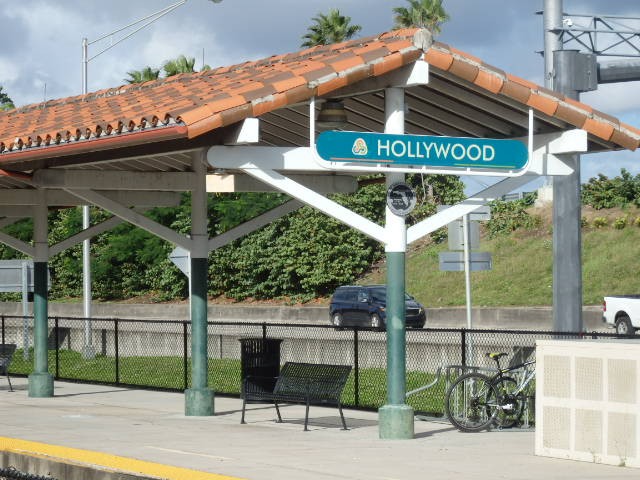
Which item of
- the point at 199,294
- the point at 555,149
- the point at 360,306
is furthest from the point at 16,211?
the point at 360,306

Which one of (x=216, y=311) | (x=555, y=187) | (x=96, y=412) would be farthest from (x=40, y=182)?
(x=216, y=311)

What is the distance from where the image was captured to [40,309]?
20.0m

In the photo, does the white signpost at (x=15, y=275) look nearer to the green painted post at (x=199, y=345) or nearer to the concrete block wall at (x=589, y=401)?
the green painted post at (x=199, y=345)

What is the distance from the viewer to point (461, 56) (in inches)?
540

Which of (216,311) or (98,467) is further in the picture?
(216,311)

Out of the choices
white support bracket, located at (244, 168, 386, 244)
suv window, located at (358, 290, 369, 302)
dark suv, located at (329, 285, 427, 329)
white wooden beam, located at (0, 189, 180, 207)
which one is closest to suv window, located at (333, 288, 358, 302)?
dark suv, located at (329, 285, 427, 329)

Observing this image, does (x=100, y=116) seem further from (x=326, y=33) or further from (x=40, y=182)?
(x=326, y=33)

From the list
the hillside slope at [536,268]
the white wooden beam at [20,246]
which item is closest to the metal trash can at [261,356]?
the white wooden beam at [20,246]

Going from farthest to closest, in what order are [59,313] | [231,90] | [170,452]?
1. [59,313]
2. [231,90]
3. [170,452]

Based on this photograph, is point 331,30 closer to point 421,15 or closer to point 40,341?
point 421,15

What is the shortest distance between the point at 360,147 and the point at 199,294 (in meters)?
3.99

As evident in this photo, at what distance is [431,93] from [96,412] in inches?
253

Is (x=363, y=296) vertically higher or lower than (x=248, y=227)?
lower

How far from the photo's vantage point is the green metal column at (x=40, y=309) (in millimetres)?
19828
